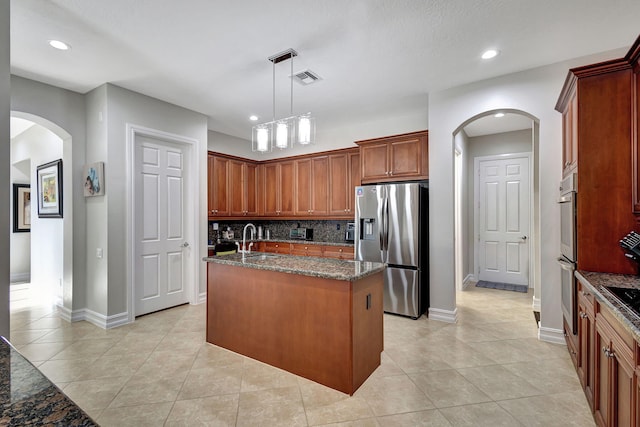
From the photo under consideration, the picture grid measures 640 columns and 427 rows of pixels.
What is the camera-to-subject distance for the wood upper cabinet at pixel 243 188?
18.4 ft

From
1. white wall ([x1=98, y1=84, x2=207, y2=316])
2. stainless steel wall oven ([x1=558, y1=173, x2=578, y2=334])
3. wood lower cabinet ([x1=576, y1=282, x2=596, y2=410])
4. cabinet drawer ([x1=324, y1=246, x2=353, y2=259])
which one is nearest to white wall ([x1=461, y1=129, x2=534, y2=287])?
cabinet drawer ([x1=324, y1=246, x2=353, y2=259])

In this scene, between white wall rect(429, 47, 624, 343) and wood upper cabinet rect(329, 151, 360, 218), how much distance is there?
4.97 feet

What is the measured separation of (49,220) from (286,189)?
3.65 metres

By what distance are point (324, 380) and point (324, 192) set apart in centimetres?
347

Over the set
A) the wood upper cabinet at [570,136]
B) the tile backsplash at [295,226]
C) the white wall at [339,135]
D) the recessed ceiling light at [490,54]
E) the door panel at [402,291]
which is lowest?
the door panel at [402,291]

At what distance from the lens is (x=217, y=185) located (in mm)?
5301

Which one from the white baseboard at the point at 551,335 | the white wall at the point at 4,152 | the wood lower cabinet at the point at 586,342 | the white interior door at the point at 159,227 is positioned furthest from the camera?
the white interior door at the point at 159,227

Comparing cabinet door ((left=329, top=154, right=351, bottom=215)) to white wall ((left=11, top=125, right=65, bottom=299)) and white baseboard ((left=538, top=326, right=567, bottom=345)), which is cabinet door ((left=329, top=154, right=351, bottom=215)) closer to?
white baseboard ((left=538, top=326, right=567, bottom=345))

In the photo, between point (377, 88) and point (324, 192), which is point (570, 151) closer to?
point (377, 88)

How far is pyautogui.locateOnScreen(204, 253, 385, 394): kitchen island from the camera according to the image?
2246mm

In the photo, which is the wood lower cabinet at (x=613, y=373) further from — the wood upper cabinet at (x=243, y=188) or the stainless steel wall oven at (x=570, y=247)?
the wood upper cabinet at (x=243, y=188)

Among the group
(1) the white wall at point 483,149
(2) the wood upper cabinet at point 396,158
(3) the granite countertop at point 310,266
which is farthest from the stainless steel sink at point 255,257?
(1) the white wall at point 483,149

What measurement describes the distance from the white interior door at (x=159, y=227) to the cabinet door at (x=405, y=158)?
298cm

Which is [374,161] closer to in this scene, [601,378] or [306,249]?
[306,249]
